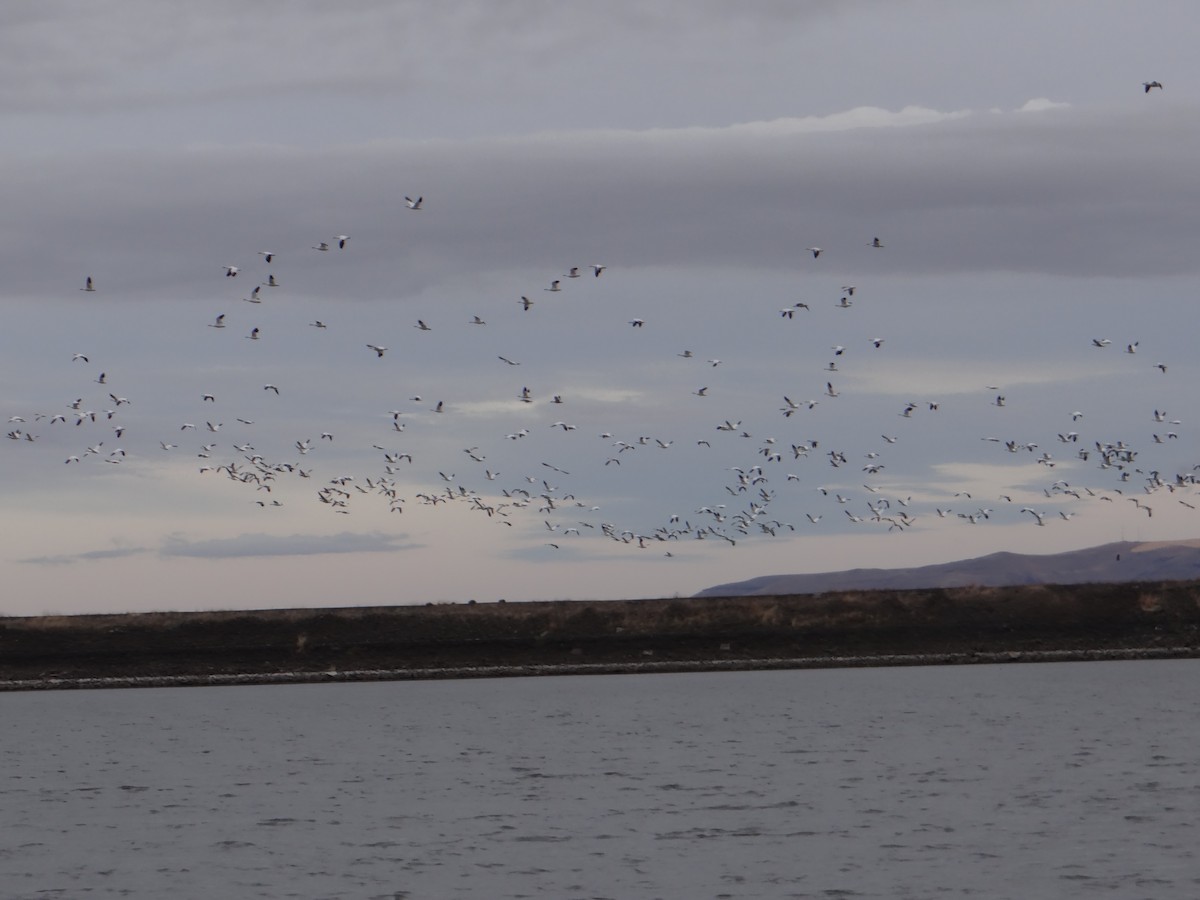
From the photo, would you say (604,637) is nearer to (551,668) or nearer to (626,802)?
(551,668)

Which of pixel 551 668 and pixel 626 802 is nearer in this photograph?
pixel 626 802

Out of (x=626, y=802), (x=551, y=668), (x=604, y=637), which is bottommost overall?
(x=626, y=802)

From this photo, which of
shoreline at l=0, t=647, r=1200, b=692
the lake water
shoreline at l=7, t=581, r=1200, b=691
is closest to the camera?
the lake water

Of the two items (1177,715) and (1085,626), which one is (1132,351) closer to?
(1177,715)

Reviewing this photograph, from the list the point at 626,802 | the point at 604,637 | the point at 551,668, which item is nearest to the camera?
the point at 626,802

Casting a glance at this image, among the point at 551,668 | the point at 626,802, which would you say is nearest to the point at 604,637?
the point at 551,668

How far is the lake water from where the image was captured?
3144 cm

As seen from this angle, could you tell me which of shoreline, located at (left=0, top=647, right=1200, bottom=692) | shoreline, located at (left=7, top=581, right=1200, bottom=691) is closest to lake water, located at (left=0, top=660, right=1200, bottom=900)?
shoreline, located at (left=0, top=647, right=1200, bottom=692)

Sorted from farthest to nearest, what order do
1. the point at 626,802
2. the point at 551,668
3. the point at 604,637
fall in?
1. the point at 604,637
2. the point at 551,668
3. the point at 626,802

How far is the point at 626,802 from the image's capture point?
43.6 metres

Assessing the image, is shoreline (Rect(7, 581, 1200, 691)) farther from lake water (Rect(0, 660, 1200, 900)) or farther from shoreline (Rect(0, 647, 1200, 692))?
lake water (Rect(0, 660, 1200, 900))

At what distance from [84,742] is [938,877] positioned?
49.6m

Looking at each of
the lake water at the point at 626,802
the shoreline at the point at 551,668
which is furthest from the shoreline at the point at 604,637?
the lake water at the point at 626,802

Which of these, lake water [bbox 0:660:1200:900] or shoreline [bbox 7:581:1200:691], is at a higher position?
shoreline [bbox 7:581:1200:691]
